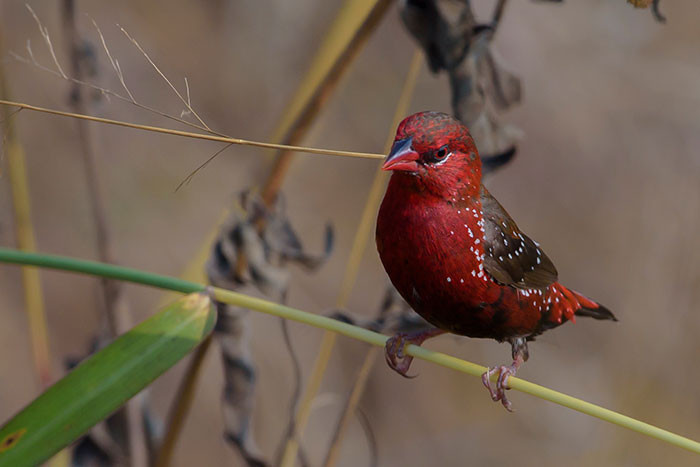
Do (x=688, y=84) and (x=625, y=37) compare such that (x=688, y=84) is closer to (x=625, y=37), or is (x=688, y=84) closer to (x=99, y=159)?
(x=625, y=37)

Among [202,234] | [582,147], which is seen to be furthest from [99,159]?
[582,147]

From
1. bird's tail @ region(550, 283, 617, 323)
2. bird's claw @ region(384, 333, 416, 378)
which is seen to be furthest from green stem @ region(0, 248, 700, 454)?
bird's tail @ region(550, 283, 617, 323)

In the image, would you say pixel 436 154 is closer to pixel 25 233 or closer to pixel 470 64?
pixel 470 64

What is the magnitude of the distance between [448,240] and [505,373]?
14.3 inches

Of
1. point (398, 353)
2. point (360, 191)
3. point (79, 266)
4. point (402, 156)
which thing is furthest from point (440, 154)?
point (360, 191)

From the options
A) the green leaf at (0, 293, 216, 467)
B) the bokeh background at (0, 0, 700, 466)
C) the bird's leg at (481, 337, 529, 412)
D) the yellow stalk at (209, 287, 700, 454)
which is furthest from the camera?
the bokeh background at (0, 0, 700, 466)

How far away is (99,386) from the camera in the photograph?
5.57 feet

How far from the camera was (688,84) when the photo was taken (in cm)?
407

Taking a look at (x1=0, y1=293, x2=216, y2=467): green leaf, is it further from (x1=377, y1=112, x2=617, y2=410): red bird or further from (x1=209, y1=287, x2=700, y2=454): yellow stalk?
(x1=377, y1=112, x2=617, y2=410): red bird

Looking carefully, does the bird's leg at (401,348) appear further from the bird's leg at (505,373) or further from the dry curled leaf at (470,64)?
the dry curled leaf at (470,64)

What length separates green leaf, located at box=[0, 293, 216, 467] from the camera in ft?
5.40

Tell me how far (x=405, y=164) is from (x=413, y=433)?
3.75 meters

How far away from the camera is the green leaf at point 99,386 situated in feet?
5.40

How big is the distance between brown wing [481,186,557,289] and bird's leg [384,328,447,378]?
291mm
